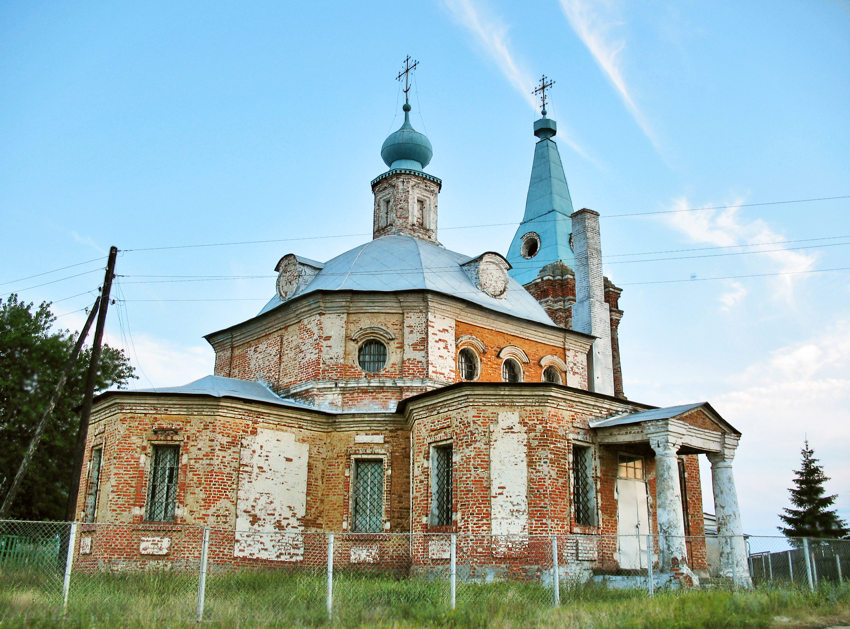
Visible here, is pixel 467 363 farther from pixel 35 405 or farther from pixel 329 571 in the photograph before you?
pixel 35 405

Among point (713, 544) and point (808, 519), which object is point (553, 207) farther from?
point (808, 519)

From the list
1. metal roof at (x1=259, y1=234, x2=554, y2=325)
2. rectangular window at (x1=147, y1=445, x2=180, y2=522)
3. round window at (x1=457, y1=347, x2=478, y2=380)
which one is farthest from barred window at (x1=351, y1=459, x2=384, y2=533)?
metal roof at (x1=259, y1=234, x2=554, y2=325)

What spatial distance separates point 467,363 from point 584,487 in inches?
197

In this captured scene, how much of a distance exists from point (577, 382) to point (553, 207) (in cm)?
1069

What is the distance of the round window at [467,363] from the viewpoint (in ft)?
64.0

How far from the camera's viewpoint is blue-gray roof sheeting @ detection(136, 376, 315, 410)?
17.0 meters

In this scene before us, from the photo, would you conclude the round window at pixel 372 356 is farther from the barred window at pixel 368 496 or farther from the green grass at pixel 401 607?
the green grass at pixel 401 607

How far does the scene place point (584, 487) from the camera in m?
15.9

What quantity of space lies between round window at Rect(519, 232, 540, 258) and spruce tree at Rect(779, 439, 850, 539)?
13416mm

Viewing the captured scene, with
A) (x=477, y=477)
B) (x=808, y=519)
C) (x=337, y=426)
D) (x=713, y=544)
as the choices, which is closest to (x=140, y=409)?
(x=337, y=426)

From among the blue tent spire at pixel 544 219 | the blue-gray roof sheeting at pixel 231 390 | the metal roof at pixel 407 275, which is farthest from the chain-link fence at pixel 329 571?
the blue tent spire at pixel 544 219

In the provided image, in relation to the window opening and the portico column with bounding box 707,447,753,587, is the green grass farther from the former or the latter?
the window opening

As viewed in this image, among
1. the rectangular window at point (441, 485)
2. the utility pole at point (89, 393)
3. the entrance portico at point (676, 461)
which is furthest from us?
the rectangular window at point (441, 485)

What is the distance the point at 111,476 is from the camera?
54.1 feet
